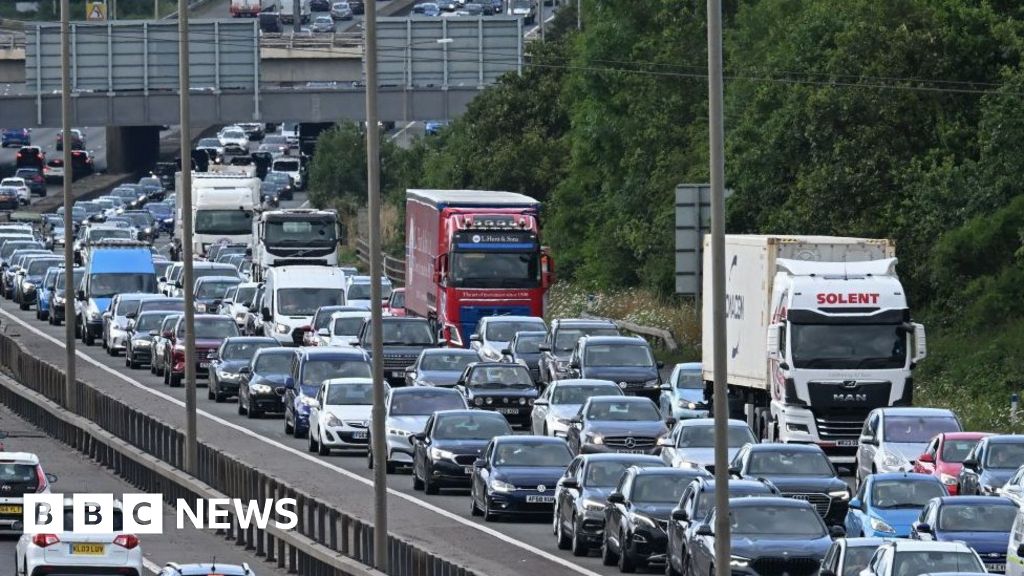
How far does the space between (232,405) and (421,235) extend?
27.2 ft

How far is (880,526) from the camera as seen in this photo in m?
31.5

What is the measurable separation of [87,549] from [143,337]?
34.3 meters

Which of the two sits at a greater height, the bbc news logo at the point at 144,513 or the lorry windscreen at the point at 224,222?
the lorry windscreen at the point at 224,222

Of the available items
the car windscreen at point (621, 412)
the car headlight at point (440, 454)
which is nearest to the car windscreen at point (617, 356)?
the car windscreen at point (621, 412)

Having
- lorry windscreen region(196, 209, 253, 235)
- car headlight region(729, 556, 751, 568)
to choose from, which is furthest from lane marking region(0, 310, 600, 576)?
lorry windscreen region(196, 209, 253, 235)

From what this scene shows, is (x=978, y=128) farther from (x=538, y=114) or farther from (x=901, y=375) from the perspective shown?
(x=538, y=114)

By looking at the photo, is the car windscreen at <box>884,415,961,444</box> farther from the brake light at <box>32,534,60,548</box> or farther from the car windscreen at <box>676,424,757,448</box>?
the brake light at <box>32,534,60,548</box>

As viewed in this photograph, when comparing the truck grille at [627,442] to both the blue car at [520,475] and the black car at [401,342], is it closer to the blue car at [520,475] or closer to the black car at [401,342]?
the blue car at [520,475]

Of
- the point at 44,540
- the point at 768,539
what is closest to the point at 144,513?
the point at 44,540

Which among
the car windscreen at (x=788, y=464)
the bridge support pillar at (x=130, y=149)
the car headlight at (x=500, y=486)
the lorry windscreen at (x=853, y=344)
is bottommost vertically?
the car headlight at (x=500, y=486)

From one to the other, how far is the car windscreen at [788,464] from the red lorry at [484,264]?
2341 centimetres

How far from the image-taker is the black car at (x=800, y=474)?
34688 mm

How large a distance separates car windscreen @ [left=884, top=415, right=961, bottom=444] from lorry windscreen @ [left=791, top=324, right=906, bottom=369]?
12.7 feet

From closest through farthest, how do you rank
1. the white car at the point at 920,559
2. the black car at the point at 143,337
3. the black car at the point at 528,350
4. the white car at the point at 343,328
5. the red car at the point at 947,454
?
the white car at the point at 920,559 < the red car at the point at 947,454 < the black car at the point at 528,350 < the white car at the point at 343,328 < the black car at the point at 143,337
